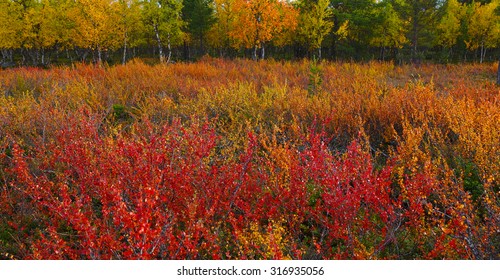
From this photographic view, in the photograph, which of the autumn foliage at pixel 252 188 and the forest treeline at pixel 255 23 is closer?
the autumn foliage at pixel 252 188

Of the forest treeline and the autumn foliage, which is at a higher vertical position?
the forest treeline

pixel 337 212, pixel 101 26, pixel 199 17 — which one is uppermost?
pixel 199 17

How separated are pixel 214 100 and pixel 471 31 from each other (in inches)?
1251

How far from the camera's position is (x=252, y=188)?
322 centimetres

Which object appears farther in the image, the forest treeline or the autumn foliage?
the forest treeline

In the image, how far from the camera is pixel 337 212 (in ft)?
8.50

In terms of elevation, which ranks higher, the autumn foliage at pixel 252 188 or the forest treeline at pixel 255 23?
the forest treeline at pixel 255 23

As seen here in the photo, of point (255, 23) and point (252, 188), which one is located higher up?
point (255, 23)

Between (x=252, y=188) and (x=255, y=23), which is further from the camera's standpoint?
(x=255, y=23)

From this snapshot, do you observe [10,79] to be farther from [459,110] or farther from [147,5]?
[147,5]

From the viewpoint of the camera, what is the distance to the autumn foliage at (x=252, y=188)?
2.25 metres

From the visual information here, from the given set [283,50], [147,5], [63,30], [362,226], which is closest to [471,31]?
[283,50]

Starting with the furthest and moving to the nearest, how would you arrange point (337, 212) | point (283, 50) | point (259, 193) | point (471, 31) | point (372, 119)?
point (283, 50) → point (471, 31) → point (372, 119) → point (259, 193) → point (337, 212)

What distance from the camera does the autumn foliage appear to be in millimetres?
2252
